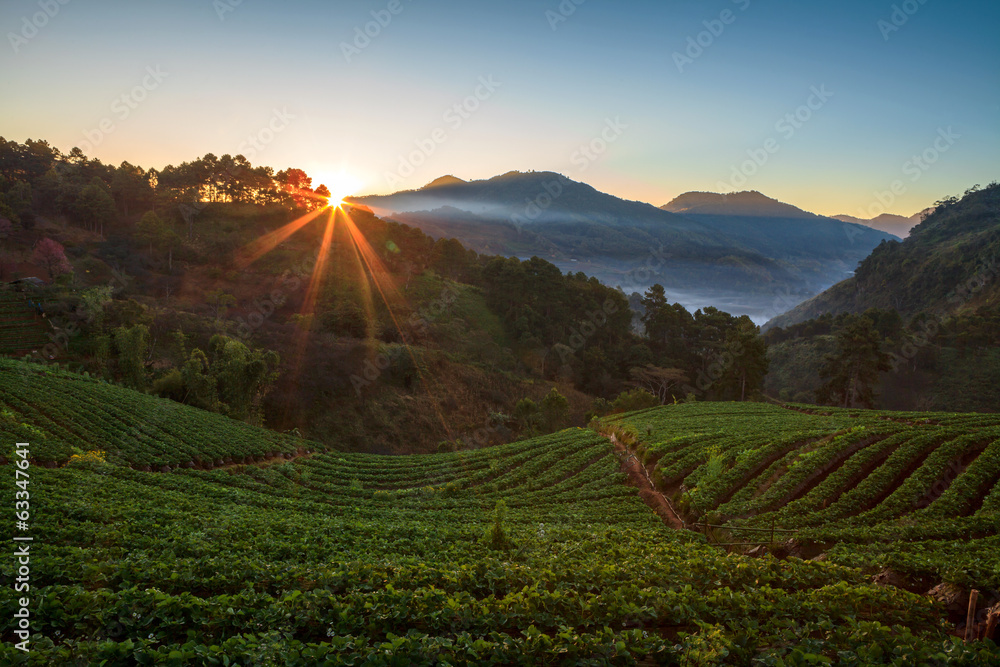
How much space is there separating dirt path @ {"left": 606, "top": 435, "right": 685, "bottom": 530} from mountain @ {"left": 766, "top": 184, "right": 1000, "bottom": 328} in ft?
307

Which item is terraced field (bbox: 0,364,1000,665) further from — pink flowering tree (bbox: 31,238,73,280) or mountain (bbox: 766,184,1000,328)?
mountain (bbox: 766,184,1000,328)

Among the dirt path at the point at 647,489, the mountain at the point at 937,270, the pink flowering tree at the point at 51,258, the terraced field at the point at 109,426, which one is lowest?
the dirt path at the point at 647,489

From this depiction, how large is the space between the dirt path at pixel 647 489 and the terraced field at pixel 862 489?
50 cm

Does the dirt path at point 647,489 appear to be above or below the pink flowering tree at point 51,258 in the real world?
below

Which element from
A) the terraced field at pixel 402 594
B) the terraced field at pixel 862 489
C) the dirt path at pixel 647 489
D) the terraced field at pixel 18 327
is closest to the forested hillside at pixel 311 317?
the terraced field at pixel 18 327

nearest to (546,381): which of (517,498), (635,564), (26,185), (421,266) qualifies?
(421,266)

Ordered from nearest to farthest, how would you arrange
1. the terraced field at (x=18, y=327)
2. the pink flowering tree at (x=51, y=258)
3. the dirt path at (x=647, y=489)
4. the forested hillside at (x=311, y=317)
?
the dirt path at (x=647, y=489) → the terraced field at (x=18, y=327) → the forested hillside at (x=311, y=317) → the pink flowering tree at (x=51, y=258)

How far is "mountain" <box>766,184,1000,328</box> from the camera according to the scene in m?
92.2

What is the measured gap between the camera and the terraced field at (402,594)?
19.0ft

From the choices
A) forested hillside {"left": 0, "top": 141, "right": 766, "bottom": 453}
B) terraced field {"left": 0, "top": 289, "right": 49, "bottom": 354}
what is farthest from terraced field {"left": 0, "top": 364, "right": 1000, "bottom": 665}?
terraced field {"left": 0, "top": 289, "right": 49, "bottom": 354}

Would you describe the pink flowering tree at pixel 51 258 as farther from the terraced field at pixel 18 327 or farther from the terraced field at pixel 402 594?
the terraced field at pixel 402 594

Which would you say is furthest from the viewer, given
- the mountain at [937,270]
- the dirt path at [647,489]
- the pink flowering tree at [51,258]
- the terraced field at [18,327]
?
the mountain at [937,270]

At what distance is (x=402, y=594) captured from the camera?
714 cm

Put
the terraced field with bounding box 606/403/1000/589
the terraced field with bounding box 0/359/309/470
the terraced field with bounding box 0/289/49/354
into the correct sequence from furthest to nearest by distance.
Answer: the terraced field with bounding box 0/289/49/354, the terraced field with bounding box 0/359/309/470, the terraced field with bounding box 606/403/1000/589
